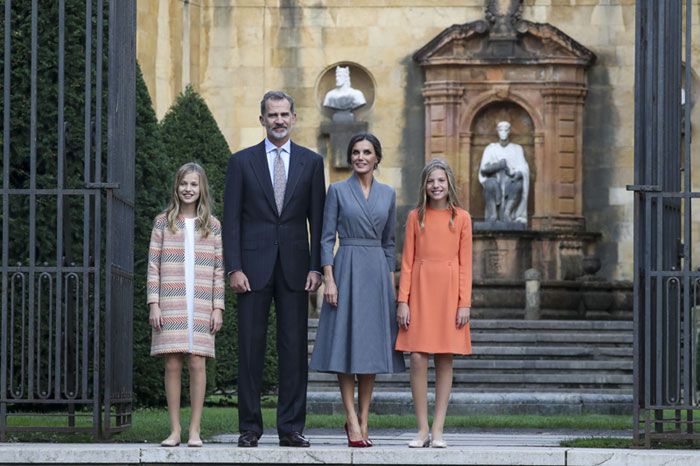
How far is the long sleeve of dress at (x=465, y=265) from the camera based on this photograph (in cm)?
1136

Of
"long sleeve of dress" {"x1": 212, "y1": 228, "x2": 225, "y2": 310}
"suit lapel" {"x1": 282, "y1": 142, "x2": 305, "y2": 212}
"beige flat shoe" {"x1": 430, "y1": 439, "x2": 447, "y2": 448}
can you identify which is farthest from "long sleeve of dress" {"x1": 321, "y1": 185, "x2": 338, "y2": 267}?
"beige flat shoe" {"x1": 430, "y1": 439, "x2": 447, "y2": 448}

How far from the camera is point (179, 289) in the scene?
11305 millimetres

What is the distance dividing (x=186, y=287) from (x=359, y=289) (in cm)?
100

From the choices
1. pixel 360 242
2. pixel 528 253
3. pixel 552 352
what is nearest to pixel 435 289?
pixel 360 242

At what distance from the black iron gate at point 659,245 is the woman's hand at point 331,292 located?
1.81 metres

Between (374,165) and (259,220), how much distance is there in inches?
29.3

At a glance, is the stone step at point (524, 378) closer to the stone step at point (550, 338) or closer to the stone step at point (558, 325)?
the stone step at point (550, 338)

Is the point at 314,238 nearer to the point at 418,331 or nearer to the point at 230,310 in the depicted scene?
the point at 418,331

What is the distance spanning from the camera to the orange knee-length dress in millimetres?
11273

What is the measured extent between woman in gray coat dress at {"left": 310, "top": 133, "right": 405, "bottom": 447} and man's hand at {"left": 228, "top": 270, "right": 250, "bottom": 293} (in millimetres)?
456

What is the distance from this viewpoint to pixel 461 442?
1229 cm

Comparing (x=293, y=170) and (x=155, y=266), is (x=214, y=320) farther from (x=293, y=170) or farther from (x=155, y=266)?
(x=293, y=170)

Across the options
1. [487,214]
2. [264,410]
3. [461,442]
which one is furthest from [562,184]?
[461,442]

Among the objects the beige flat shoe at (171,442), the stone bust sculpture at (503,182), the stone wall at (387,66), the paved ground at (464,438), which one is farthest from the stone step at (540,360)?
the beige flat shoe at (171,442)
